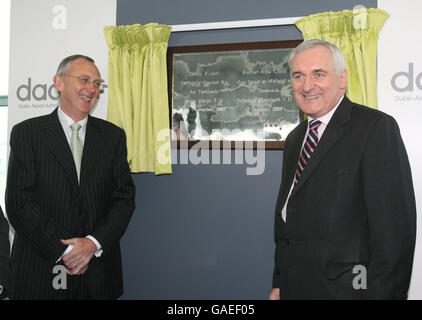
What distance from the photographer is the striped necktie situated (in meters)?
1.69

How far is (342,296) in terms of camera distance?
57.4 inches

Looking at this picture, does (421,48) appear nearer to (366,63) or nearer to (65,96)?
(366,63)

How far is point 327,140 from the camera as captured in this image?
154 centimetres

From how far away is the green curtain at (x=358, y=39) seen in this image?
8.00 ft

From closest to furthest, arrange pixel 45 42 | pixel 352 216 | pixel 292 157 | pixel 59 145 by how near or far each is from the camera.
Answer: pixel 352 216 → pixel 292 157 → pixel 59 145 → pixel 45 42

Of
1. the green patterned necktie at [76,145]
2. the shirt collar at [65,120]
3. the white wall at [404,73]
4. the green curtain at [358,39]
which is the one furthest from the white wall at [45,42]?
the white wall at [404,73]

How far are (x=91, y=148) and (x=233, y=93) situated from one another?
1.04 meters

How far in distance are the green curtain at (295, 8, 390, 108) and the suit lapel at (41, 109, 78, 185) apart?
1.67 meters

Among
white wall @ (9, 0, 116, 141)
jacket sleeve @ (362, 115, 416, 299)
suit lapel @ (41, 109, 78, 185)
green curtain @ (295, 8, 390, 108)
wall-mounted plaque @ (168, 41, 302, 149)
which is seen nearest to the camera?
jacket sleeve @ (362, 115, 416, 299)

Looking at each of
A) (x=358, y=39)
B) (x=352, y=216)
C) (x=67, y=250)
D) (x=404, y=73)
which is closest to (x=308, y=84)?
(x=352, y=216)

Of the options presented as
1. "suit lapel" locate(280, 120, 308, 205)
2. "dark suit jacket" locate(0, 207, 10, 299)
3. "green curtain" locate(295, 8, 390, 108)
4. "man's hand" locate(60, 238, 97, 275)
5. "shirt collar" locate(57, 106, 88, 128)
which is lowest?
"man's hand" locate(60, 238, 97, 275)

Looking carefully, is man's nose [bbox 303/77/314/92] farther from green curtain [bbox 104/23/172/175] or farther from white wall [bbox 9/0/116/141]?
white wall [bbox 9/0/116/141]

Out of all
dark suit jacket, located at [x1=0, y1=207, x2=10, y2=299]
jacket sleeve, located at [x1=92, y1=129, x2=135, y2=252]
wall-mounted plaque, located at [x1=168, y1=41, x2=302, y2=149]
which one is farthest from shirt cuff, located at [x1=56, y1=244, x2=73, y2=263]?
wall-mounted plaque, located at [x1=168, y1=41, x2=302, y2=149]

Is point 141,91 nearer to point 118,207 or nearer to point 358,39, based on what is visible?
point 118,207
